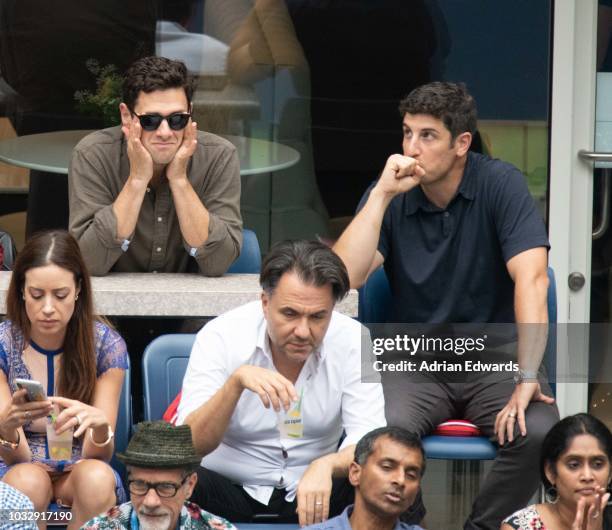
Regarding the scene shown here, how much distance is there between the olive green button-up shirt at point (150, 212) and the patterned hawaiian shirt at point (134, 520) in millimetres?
1245

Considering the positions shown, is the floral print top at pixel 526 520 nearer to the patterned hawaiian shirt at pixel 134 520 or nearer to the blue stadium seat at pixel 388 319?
the blue stadium seat at pixel 388 319

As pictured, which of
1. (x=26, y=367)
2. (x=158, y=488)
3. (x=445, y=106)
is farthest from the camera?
(x=445, y=106)

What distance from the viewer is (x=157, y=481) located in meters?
3.90

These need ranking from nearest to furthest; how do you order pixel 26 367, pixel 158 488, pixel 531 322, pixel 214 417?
pixel 158 488, pixel 214 417, pixel 26 367, pixel 531 322

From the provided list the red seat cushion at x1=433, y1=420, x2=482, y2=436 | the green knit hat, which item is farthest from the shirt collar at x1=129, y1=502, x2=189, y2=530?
the red seat cushion at x1=433, y1=420, x2=482, y2=436

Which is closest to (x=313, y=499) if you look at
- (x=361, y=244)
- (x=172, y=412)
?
(x=172, y=412)

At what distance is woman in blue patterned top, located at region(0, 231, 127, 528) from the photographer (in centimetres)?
418

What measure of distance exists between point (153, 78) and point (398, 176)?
94cm

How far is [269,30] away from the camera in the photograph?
627cm

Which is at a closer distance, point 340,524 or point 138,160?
point 340,524

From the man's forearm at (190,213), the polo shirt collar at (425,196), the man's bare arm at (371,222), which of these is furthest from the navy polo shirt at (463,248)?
the man's forearm at (190,213)

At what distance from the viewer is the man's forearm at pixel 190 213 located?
5.05 m

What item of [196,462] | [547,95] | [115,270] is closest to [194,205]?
[115,270]

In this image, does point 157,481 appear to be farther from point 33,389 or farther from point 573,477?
point 573,477
